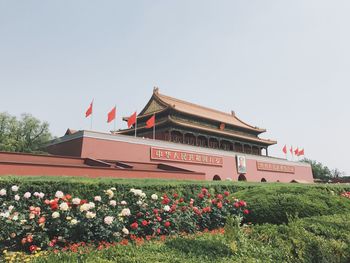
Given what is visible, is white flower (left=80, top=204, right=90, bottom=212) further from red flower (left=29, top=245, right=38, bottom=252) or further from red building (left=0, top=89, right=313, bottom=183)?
red building (left=0, top=89, right=313, bottom=183)

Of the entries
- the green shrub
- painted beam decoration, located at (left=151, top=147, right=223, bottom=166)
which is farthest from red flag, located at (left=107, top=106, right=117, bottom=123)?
the green shrub

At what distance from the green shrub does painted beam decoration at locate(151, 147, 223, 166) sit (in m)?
13.8

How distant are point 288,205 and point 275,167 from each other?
27.9 m

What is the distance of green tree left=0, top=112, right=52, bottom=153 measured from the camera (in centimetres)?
2255

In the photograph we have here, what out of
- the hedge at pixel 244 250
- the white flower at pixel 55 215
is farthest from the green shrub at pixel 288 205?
the white flower at pixel 55 215

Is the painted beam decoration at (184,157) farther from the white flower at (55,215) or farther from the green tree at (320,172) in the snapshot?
the green tree at (320,172)

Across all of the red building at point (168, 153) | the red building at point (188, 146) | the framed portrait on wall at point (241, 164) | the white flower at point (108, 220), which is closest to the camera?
the white flower at point (108, 220)

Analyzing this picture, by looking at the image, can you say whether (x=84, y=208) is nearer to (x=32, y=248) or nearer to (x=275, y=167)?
(x=32, y=248)

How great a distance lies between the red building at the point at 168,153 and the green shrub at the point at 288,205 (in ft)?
27.9

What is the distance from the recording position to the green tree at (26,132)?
2255 centimetres

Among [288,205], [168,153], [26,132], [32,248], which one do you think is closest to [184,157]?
[168,153]

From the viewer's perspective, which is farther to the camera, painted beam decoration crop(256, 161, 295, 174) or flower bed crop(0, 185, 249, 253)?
painted beam decoration crop(256, 161, 295, 174)

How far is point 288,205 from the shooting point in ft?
22.5

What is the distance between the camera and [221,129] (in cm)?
3180
